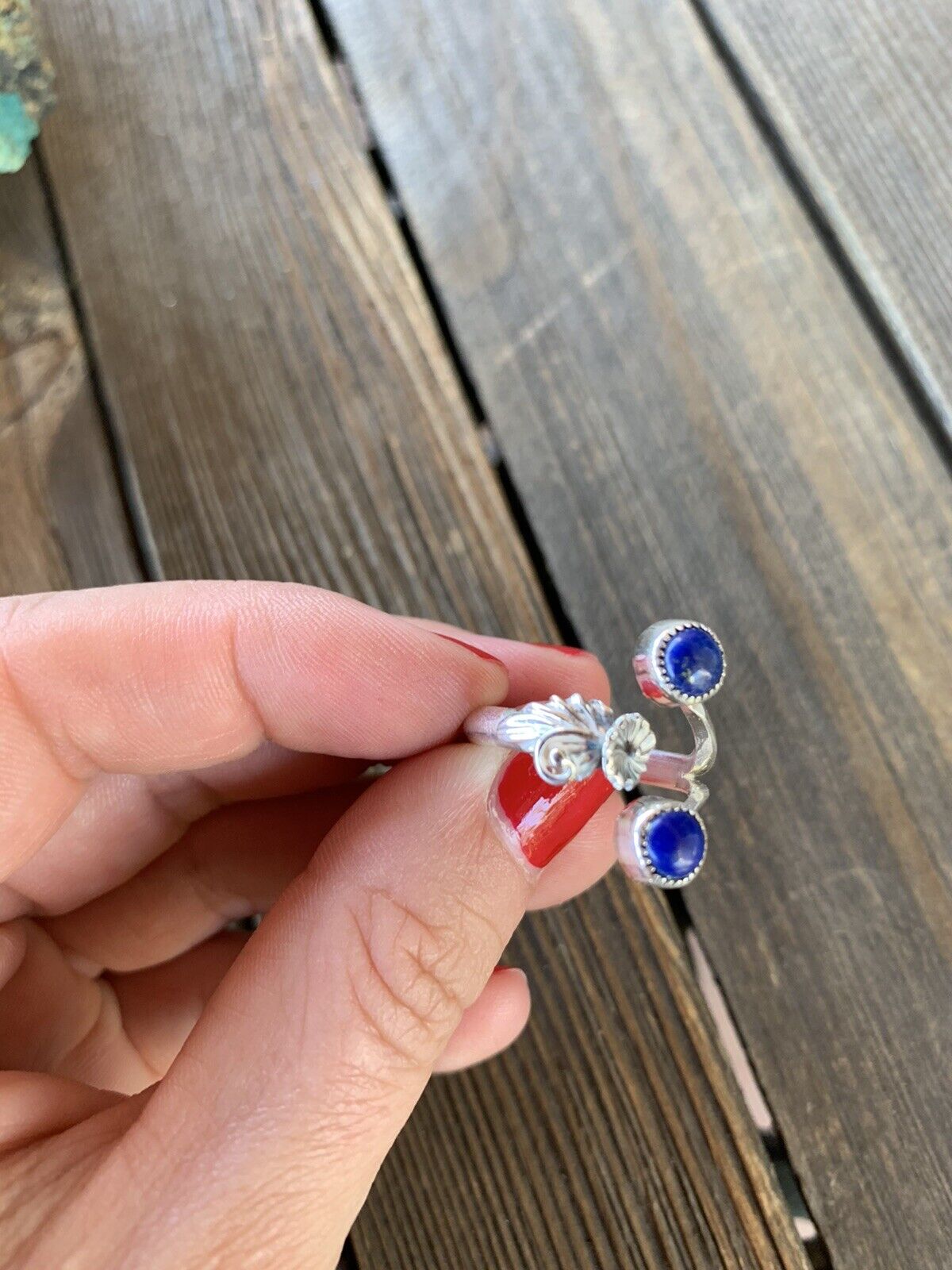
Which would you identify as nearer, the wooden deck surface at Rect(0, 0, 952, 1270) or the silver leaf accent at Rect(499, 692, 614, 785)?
the silver leaf accent at Rect(499, 692, 614, 785)

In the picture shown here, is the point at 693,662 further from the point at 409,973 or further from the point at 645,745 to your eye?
the point at 409,973

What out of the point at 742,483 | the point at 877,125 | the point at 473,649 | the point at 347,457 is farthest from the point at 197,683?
the point at 877,125

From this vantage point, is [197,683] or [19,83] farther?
[19,83]

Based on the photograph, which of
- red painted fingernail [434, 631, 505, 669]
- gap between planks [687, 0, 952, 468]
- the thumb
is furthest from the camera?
gap between planks [687, 0, 952, 468]

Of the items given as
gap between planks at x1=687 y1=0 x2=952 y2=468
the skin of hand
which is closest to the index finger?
the skin of hand

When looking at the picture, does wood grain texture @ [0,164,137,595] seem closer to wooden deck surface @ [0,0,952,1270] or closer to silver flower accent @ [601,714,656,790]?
wooden deck surface @ [0,0,952,1270]

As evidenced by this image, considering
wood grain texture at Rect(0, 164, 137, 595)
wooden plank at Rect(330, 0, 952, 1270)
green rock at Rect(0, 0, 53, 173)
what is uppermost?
green rock at Rect(0, 0, 53, 173)

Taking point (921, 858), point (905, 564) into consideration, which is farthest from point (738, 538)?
point (921, 858)
